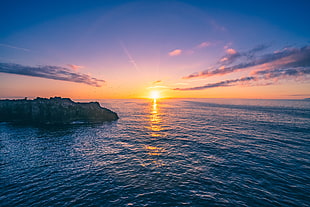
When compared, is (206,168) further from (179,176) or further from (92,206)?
(92,206)

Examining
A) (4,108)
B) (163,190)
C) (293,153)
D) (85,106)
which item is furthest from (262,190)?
(4,108)

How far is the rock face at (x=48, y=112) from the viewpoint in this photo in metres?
57.0

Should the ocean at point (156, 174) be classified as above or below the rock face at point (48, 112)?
below

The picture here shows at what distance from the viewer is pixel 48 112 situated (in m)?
57.2

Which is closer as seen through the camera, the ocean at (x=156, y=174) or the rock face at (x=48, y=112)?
the ocean at (x=156, y=174)

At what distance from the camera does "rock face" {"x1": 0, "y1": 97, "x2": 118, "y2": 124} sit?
187 feet

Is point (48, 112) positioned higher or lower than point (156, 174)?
higher

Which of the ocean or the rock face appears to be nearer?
the ocean

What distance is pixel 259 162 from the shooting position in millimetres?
21000

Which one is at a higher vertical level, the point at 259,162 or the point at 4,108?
the point at 4,108

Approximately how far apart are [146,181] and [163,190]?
2679 millimetres

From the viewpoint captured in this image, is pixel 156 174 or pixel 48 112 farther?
pixel 48 112

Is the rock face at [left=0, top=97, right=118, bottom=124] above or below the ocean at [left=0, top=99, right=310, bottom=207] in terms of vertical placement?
above

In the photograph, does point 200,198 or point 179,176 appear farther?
point 179,176
